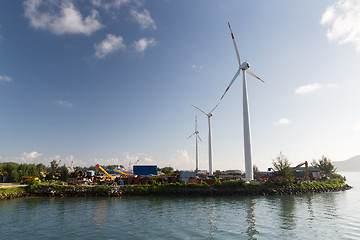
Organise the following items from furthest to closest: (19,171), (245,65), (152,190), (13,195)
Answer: (19,171)
(245,65)
(152,190)
(13,195)

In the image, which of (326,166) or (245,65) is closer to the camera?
(245,65)

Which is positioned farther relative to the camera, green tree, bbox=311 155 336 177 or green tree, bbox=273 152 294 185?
green tree, bbox=311 155 336 177

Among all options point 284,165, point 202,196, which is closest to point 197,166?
point 284,165

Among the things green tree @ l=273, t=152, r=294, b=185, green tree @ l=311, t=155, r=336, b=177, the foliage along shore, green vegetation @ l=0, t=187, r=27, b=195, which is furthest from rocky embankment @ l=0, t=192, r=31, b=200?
green tree @ l=311, t=155, r=336, b=177

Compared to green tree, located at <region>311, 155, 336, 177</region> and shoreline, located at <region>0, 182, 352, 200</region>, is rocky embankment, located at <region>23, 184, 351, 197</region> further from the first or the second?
green tree, located at <region>311, 155, 336, 177</region>

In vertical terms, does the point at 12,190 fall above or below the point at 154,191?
above

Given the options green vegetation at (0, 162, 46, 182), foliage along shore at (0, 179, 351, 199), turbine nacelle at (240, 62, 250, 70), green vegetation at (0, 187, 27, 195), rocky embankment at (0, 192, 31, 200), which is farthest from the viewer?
green vegetation at (0, 162, 46, 182)

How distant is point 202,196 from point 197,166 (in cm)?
7487

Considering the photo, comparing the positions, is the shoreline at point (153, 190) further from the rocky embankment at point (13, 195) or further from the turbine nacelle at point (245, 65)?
the turbine nacelle at point (245, 65)

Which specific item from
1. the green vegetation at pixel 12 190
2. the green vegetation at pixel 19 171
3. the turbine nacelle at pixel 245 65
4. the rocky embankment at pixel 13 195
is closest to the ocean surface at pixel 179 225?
the rocky embankment at pixel 13 195

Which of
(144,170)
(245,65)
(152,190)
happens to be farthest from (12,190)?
(245,65)

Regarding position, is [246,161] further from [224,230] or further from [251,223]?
[224,230]

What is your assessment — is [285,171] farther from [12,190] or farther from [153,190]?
[12,190]

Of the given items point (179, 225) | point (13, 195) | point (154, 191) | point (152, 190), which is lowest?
point (13, 195)
